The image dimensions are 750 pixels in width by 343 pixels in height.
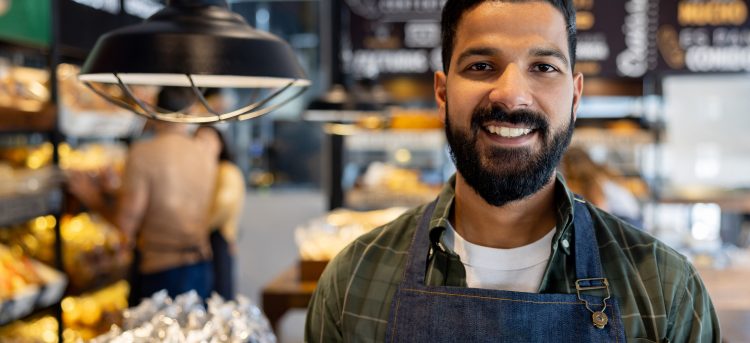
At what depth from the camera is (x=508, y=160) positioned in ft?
4.15

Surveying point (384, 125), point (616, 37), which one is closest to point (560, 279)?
point (384, 125)

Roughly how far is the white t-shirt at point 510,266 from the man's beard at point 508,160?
109 mm

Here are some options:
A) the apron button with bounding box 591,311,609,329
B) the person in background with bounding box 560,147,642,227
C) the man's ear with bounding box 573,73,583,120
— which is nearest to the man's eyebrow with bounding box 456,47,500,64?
the man's ear with bounding box 573,73,583,120

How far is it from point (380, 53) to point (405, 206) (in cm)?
120

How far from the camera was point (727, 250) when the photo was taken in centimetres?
384

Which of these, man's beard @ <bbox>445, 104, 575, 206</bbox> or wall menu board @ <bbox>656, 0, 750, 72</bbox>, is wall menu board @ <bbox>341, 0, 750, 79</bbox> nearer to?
wall menu board @ <bbox>656, 0, 750, 72</bbox>

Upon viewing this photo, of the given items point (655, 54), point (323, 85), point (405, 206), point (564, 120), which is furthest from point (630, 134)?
point (564, 120)

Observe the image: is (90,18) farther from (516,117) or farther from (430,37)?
(516,117)

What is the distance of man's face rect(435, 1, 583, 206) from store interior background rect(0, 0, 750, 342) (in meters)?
1.38

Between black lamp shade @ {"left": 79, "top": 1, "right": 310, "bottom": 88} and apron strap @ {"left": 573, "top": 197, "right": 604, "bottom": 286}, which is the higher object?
black lamp shade @ {"left": 79, "top": 1, "right": 310, "bottom": 88}

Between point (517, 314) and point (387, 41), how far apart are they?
4512mm

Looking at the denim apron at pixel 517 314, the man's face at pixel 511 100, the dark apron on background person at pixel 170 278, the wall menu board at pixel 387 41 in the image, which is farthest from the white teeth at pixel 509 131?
the wall menu board at pixel 387 41

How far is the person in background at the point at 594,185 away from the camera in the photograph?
3.89 meters

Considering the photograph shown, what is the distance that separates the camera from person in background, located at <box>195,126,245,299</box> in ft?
14.2
